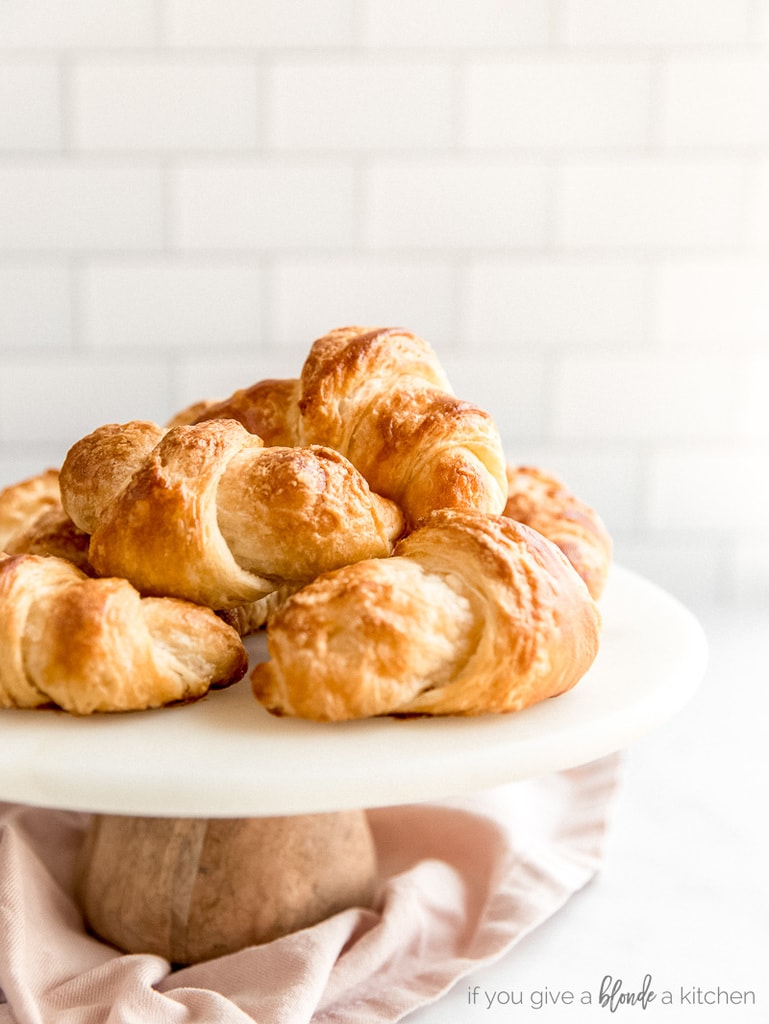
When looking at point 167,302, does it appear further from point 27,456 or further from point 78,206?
point 27,456

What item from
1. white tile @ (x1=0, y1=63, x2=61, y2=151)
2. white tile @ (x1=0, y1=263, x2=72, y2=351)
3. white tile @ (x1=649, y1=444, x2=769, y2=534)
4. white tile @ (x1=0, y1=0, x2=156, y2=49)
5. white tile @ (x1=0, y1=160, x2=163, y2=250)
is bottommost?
white tile @ (x1=649, y1=444, x2=769, y2=534)

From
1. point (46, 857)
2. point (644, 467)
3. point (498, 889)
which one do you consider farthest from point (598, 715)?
point (644, 467)

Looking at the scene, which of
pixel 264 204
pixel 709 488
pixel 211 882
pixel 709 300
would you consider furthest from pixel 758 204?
pixel 211 882

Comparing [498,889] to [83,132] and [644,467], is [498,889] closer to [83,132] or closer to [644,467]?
[644,467]

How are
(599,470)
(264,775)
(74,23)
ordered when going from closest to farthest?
(264,775)
(74,23)
(599,470)

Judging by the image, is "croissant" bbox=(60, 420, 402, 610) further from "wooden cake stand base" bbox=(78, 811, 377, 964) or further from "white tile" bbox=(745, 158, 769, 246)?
"white tile" bbox=(745, 158, 769, 246)

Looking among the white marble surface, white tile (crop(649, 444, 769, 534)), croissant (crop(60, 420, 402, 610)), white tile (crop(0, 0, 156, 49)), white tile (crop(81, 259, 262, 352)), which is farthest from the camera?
white tile (crop(649, 444, 769, 534))

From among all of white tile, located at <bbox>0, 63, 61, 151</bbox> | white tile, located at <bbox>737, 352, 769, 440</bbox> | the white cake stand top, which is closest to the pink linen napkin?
the white cake stand top
